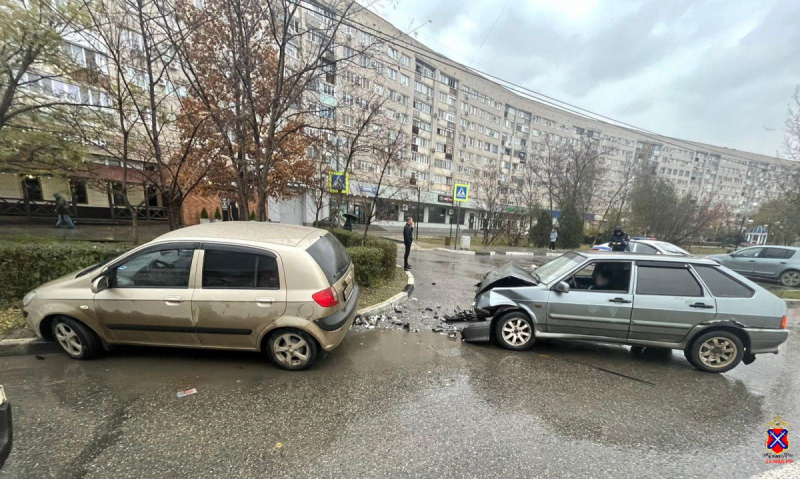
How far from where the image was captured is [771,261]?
933 centimetres

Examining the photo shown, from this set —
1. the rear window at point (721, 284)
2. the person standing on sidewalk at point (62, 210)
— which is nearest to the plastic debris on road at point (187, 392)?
the rear window at point (721, 284)

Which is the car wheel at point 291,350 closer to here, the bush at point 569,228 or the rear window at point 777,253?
the rear window at point 777,253

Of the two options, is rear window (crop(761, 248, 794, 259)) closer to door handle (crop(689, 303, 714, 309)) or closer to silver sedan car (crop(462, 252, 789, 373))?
silver sedan car (crop(462, 252, 789, 373))

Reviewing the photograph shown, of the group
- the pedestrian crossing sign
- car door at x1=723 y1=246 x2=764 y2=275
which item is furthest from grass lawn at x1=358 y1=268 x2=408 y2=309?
car door at x1=723 y1=246 x2=764 y2=275

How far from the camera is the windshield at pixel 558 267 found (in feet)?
13.0

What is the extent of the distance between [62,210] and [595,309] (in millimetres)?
23429

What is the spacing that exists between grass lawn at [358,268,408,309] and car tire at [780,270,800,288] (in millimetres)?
12771

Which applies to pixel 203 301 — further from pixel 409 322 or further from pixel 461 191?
pixel 461 191

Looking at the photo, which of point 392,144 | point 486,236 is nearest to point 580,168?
point 486,236

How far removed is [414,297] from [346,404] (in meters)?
3.74

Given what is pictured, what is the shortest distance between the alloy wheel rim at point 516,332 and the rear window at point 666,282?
1465 millimetres

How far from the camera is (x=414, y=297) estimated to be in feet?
20.6

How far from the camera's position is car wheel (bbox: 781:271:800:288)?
29.8 feet

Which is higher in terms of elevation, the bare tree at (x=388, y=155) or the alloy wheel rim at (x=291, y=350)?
the bare tree at (x=388, y=155)
